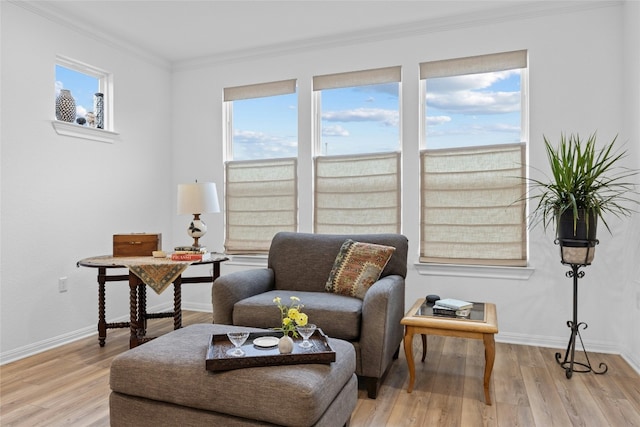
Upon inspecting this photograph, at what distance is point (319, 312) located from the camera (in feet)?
8.28

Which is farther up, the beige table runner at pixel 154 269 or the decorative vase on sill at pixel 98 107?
the decorative vase on sill at pixel 98 107

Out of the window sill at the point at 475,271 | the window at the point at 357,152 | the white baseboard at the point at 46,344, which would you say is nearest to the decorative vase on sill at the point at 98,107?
the white baseboard at the point at 46,344

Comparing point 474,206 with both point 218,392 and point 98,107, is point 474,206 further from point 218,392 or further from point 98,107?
point 98,107

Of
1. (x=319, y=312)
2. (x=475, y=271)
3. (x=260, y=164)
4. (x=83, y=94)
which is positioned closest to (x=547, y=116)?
(x=475, y=271)

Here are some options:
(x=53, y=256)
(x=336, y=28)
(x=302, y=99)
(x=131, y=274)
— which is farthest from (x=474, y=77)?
(x=53, y=256)

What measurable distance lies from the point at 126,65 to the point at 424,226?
327 cm

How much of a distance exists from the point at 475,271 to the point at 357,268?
1.23 m

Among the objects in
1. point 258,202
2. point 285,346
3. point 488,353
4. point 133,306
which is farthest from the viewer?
point 258,202

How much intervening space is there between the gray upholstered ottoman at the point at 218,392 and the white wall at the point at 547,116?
209 cm

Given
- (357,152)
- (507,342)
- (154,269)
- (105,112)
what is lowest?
(507,342)

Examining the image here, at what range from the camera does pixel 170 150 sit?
462cm

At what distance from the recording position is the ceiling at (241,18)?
3289 mm

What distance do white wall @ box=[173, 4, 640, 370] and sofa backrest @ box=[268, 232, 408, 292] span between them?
2.29 feet

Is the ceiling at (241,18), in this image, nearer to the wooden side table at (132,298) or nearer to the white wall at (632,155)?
the white wall at (632,155)
